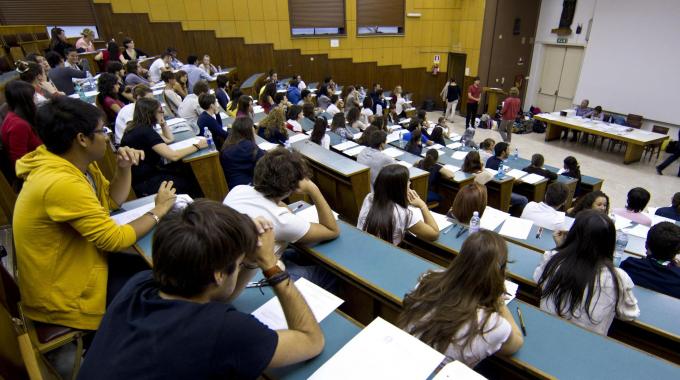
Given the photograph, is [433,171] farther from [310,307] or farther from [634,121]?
[634,121]

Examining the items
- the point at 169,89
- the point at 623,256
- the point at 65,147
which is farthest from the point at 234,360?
the point at 169,89

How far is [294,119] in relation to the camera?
239 inches

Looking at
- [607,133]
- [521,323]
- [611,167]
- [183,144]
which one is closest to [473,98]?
[607,133]

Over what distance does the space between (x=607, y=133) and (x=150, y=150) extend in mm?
9309

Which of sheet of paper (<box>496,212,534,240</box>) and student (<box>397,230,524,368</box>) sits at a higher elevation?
student (<box>397,230,524,368</box>)

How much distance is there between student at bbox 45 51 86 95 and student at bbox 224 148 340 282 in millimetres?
5499

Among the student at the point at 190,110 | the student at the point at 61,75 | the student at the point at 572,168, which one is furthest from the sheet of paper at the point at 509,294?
the student at the point at 61,75

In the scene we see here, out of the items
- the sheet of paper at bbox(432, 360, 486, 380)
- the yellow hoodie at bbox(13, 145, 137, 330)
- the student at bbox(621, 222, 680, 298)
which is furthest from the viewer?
the student at bbox(621, 222, 680, 298)

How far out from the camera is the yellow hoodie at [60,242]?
1533 millimetres

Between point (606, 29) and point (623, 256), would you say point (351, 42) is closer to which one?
point (606, 29)

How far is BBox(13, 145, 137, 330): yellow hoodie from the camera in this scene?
60.4 inches

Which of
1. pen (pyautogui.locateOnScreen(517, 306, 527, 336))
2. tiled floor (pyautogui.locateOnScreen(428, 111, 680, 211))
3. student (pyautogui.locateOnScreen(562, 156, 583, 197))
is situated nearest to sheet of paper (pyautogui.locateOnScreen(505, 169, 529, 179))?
student (pyautogui.locateOnScreen(562, 156, 583, 197))

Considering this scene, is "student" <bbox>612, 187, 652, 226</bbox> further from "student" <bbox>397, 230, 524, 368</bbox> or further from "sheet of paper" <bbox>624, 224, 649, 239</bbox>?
"student" <bbox>397, 230, 524, 368</bbox>

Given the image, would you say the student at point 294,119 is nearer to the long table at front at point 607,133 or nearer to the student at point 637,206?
the student at point 637,206
